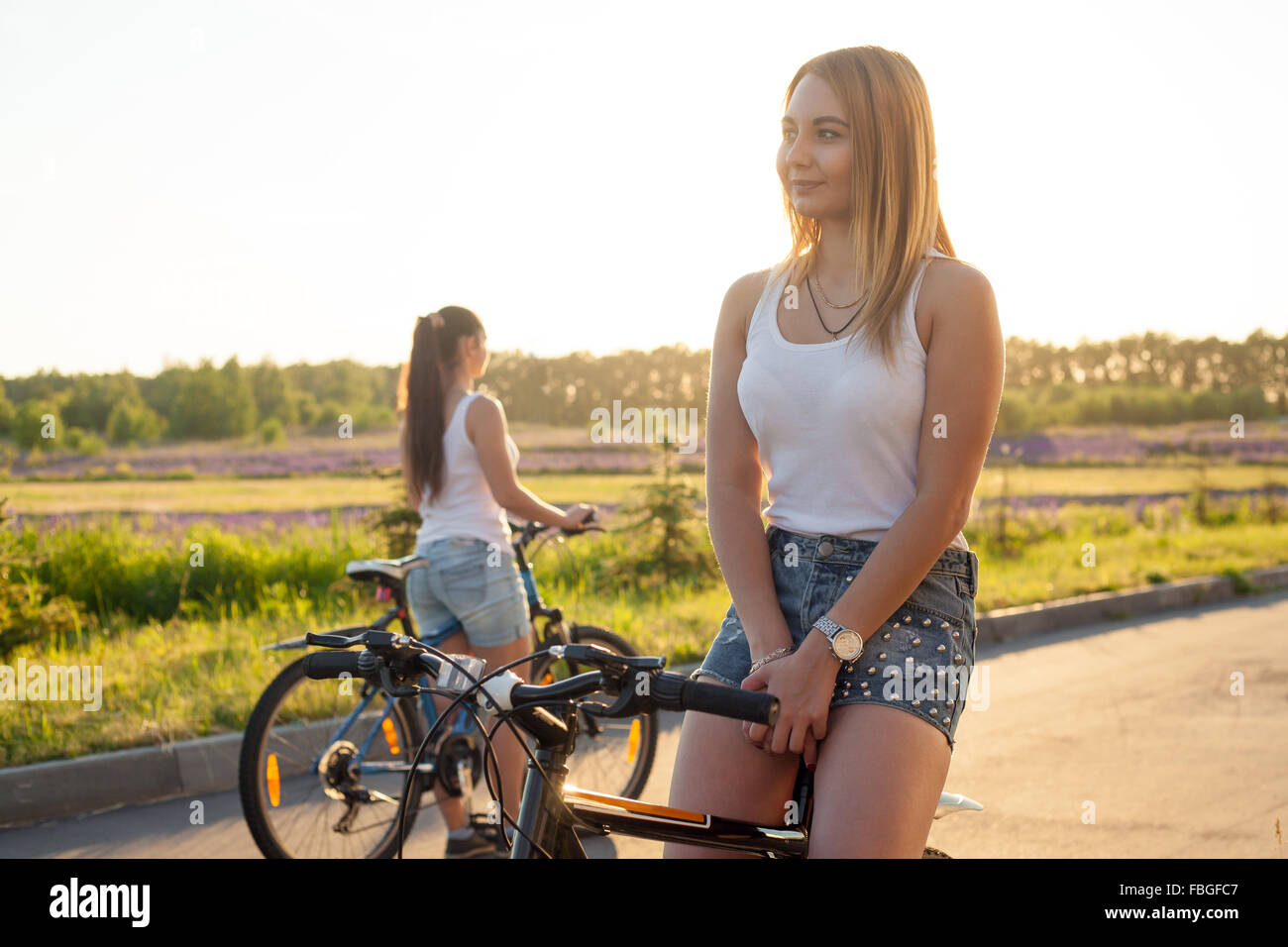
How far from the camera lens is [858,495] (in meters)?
2.18

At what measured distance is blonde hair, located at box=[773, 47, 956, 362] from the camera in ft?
7.28

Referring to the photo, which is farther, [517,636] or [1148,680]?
[1148,680]

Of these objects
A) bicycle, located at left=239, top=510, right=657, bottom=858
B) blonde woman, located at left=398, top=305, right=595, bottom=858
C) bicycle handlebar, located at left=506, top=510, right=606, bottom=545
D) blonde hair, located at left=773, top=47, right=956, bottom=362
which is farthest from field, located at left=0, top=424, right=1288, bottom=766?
blonde hair, located at left=773, top=47, right=956, bottom=362

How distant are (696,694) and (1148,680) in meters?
7.01

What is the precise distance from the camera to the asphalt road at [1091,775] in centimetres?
468

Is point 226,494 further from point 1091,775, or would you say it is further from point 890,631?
point 890,631

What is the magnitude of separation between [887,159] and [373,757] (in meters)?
3.47

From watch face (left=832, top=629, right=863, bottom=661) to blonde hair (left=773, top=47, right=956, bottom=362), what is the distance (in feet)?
2.03

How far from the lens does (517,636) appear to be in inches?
181

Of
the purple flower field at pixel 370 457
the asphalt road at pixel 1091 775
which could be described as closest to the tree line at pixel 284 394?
the purple flower field at pixel 370 457

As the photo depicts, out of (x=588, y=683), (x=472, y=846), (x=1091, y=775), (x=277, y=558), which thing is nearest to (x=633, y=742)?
(x=472, y=846)

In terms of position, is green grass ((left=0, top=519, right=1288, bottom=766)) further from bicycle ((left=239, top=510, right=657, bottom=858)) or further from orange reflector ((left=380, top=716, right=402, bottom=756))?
orange reflector ((left=380, top=716, right=402, bottom=756))
